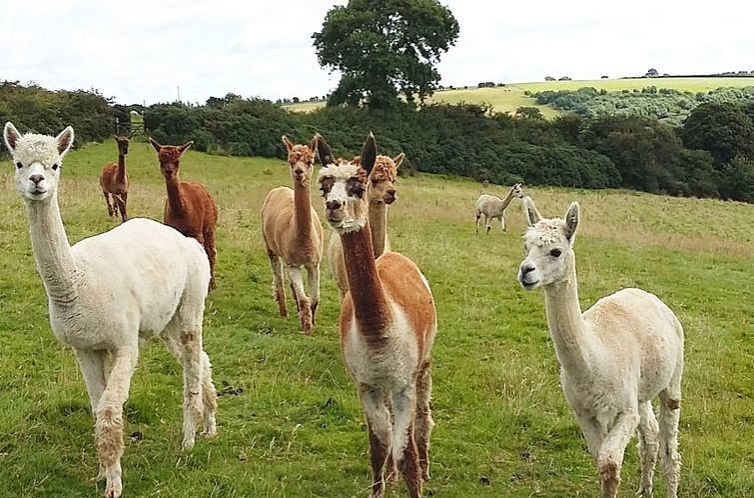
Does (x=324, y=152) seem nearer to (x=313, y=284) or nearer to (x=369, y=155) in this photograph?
(x=369, y=155)

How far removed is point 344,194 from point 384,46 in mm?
41183

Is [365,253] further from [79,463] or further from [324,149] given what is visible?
[79,463]

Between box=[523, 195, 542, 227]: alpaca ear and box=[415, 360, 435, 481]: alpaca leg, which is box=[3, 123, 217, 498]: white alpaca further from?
box=[523, 195, 542, 227]: alpaca ear

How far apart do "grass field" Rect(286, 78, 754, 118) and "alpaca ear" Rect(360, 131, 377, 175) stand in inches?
1933

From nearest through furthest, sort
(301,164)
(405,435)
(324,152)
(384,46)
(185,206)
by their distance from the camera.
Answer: (324,152)
(405,435)
(301,164)
(185,206)
(384,46)

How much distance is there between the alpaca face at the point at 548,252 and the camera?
14.8 feet

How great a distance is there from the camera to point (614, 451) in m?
4.64

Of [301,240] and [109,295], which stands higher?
[109,295]

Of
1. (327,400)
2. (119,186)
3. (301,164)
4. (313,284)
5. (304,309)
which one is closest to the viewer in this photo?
(327,400)

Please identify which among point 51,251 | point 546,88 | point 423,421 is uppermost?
point 51,251

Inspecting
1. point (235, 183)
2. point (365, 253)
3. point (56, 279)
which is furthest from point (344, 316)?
point (235, 183)

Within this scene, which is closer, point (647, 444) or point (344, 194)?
point (344, 194)

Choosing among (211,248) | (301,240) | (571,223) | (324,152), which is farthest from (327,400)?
(211,248)

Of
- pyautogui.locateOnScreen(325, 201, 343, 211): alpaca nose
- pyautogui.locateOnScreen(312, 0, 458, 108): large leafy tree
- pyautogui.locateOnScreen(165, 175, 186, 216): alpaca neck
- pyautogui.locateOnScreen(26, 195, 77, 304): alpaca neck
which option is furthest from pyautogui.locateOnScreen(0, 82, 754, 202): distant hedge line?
pyautogui.locateOnScreen(325, 201, 343, 211): alpaca nose
